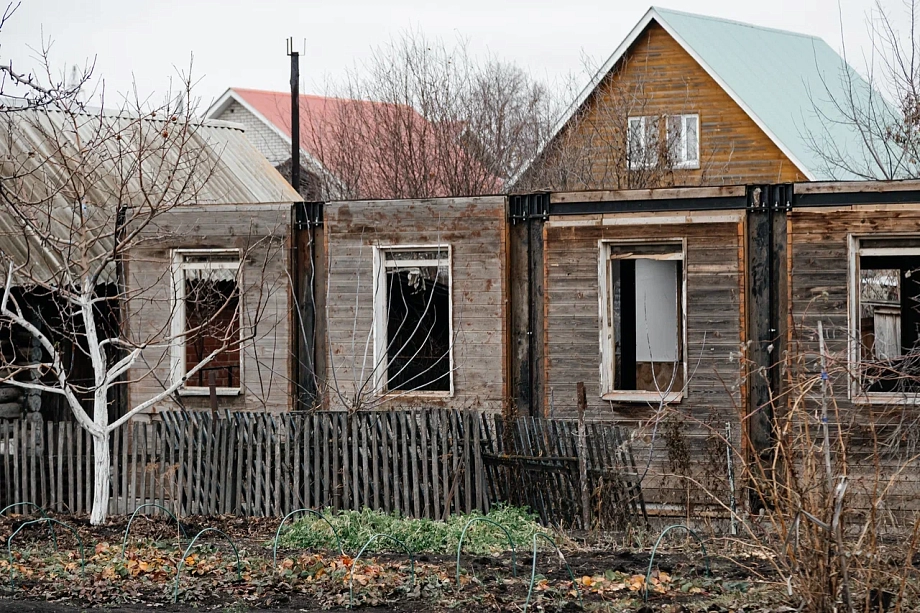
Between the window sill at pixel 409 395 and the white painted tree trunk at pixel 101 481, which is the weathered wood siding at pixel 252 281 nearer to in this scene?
the window sill at pixel 409 395

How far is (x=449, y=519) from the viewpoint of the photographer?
1056 centimetres

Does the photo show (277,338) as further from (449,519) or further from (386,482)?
(449,519)

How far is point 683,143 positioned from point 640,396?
12.0 m

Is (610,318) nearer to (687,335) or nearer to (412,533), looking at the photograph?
(687,335)

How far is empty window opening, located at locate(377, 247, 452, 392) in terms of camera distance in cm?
1311

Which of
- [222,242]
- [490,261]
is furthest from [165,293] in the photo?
[490,261]

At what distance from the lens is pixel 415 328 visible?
13047 mm

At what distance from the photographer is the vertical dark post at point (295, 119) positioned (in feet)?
79.3

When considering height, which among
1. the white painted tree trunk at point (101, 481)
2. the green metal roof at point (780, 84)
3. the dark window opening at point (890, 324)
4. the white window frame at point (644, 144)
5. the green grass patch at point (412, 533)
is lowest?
the green grass patch at point (412, 533)

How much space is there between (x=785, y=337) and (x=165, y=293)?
7.17 m

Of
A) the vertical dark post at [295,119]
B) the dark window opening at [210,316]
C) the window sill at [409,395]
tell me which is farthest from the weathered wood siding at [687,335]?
the vertical dark post at [295,119]

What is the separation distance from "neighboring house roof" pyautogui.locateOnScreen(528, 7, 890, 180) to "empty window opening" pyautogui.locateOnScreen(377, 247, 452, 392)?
28.8ft

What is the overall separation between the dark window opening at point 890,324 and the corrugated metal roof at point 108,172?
7.02m

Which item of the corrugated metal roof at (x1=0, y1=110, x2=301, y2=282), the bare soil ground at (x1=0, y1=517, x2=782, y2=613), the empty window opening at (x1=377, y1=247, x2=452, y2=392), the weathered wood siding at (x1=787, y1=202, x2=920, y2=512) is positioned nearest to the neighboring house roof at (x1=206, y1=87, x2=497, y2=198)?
the corrugated metal roof at (x1=0, y1=110, x2=301, y2=282)
